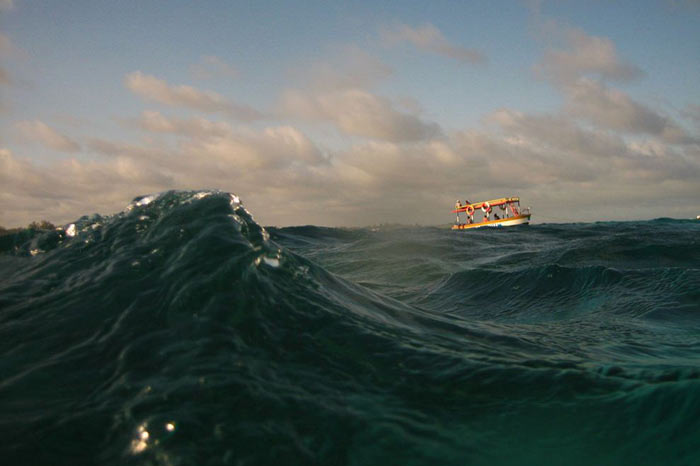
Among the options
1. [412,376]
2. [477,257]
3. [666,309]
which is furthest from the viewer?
[477,257]

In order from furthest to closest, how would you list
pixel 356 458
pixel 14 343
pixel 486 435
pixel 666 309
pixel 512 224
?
pixel 512 224 → pixel 666 309 → pixel 14 343 → pixel 486 435 → pixel 356 458

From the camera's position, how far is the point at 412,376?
308 centimetres

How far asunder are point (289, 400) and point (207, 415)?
17.8 inches

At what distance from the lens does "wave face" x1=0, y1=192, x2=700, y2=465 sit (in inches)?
91.6

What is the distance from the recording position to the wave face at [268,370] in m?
2.33

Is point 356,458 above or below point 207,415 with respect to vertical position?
below

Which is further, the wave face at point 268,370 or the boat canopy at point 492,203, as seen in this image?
the boat canopy at point 492,203

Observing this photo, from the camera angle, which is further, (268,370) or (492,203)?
(492,203)

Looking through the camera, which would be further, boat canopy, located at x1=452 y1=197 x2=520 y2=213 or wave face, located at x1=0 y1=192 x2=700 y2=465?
boat canopy, located at x1=452 y1=197 x2=520 y2=213

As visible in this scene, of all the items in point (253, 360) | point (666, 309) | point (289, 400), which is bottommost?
point (666, 309)

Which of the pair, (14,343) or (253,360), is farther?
(14,343)

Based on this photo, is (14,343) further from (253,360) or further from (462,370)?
(462,370)

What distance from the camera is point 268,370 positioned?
2789 millimetres

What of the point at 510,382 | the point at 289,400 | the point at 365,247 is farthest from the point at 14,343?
the point at 365,247
